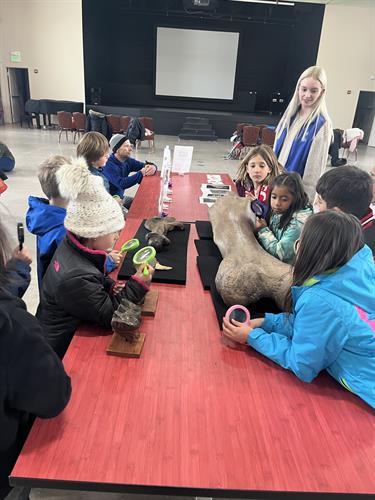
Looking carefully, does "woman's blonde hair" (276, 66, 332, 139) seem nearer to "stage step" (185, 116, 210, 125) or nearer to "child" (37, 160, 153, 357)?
"child" (37, 160, 153, 357)

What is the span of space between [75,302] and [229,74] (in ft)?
46.5

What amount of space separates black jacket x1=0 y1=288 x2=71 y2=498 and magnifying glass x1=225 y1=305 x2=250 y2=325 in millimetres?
569

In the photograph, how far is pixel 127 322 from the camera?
1176 mm

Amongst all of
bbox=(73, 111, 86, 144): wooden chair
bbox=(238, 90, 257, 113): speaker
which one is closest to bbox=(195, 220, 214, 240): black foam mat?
bbox=(73, 111, 86, 144): wooden chair

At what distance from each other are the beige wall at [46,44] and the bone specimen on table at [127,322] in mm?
13435

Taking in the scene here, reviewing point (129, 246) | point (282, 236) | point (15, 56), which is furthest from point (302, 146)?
point (15, 56)

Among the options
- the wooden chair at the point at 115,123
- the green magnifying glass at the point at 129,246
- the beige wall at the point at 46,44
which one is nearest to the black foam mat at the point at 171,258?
the green magnifying glass at the point at 129,246

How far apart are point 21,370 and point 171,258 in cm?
103

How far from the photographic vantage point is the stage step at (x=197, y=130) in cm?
1183

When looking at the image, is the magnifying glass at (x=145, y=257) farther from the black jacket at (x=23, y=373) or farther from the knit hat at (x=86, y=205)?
the black jacket at (x=23, y=373)

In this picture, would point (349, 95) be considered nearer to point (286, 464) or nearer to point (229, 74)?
point (229, 74)

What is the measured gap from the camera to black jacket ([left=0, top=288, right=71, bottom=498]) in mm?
854

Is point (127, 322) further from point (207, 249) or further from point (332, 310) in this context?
point (207, 249)

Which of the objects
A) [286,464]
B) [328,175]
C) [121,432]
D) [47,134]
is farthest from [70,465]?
[47,134]
